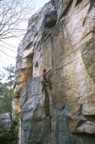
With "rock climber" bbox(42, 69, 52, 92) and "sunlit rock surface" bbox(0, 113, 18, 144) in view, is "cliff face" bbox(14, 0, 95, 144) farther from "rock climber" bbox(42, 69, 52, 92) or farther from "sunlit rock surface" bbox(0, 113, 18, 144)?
"sunlit rock surface" bbox(0, 113, 18, 144)

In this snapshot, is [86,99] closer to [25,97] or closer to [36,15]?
[25,97]

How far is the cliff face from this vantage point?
25.6 ft

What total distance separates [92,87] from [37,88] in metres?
4.63

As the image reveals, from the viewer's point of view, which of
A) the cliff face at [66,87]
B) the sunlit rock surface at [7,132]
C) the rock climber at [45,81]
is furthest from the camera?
the sunlit rock surface at [7,132]

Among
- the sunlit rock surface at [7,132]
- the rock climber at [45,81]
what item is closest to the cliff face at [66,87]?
the rock climber at [45,81]

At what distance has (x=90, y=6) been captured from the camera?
8.17m

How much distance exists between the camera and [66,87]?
9289 mm

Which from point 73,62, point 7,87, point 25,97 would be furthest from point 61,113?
point 7,87

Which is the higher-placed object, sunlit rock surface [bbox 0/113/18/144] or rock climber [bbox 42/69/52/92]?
rock climber [bbox 42/69/52/92]

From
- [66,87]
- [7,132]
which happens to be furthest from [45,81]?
[7,132]

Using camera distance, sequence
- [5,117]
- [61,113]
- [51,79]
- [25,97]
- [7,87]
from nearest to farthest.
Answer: [61,113] → [51,79] → [25,97] → [5,117] → [7,87]

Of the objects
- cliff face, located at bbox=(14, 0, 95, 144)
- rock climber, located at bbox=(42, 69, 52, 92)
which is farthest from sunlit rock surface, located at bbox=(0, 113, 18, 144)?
rock climber, located at bbox=(42, 69, 52, 92)

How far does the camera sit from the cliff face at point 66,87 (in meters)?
7.82

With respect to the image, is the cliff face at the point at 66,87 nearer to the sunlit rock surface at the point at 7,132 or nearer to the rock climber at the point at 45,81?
the rock climber at the point at 45,81
